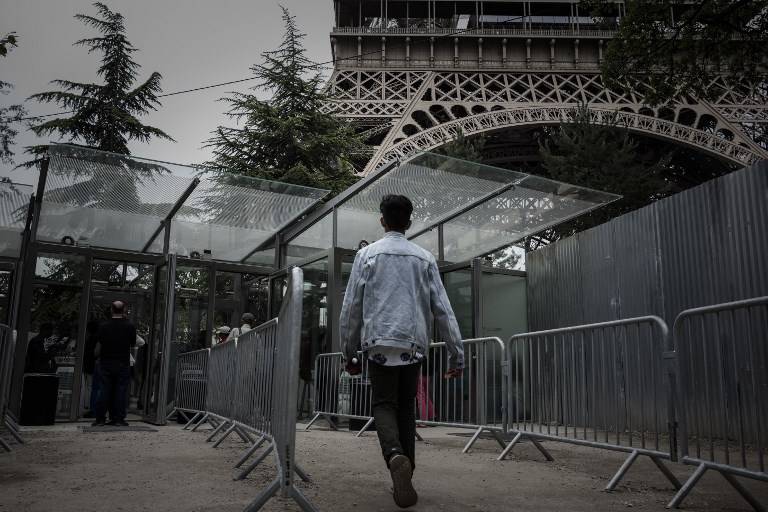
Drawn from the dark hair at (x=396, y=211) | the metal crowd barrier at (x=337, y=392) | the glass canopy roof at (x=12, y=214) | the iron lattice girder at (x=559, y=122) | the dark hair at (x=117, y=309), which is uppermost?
the iron lattice girder at (x=559, y=122)

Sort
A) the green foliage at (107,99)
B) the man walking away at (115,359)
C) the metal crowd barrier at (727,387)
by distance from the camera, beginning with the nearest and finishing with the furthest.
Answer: the metal crowd barrier at (727,387)
the man walking away at (115,359)
the green foliage at (107,99)

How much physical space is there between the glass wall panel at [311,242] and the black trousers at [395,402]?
6.35m

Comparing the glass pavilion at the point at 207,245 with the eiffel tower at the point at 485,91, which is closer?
the glass pavilion at the point at 207,245

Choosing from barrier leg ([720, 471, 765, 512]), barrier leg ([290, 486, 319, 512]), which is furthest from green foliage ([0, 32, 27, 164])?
barrier leg ([720, 471, 765, 512])

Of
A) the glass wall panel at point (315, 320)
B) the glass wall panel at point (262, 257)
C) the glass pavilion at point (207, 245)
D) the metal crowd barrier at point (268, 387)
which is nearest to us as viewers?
the metal crowd barrier at point (268, 387)

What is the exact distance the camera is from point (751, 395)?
2992mm

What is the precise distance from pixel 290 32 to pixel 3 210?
10348 mm

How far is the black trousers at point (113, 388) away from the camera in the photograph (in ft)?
25.0

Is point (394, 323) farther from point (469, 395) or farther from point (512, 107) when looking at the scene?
point (512, 107)

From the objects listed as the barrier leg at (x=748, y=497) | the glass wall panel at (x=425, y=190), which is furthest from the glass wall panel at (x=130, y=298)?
the barrier leg at (x=748, y=497)

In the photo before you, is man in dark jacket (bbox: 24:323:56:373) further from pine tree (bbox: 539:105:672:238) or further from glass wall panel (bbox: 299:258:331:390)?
pine tree (bbox: 539:105:672:238)

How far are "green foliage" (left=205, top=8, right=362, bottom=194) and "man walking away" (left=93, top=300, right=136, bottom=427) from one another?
7.88 meters

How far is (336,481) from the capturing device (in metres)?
3.79

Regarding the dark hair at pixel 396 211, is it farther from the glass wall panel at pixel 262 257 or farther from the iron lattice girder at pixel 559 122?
the iron lattice girder at pixel 559 122
